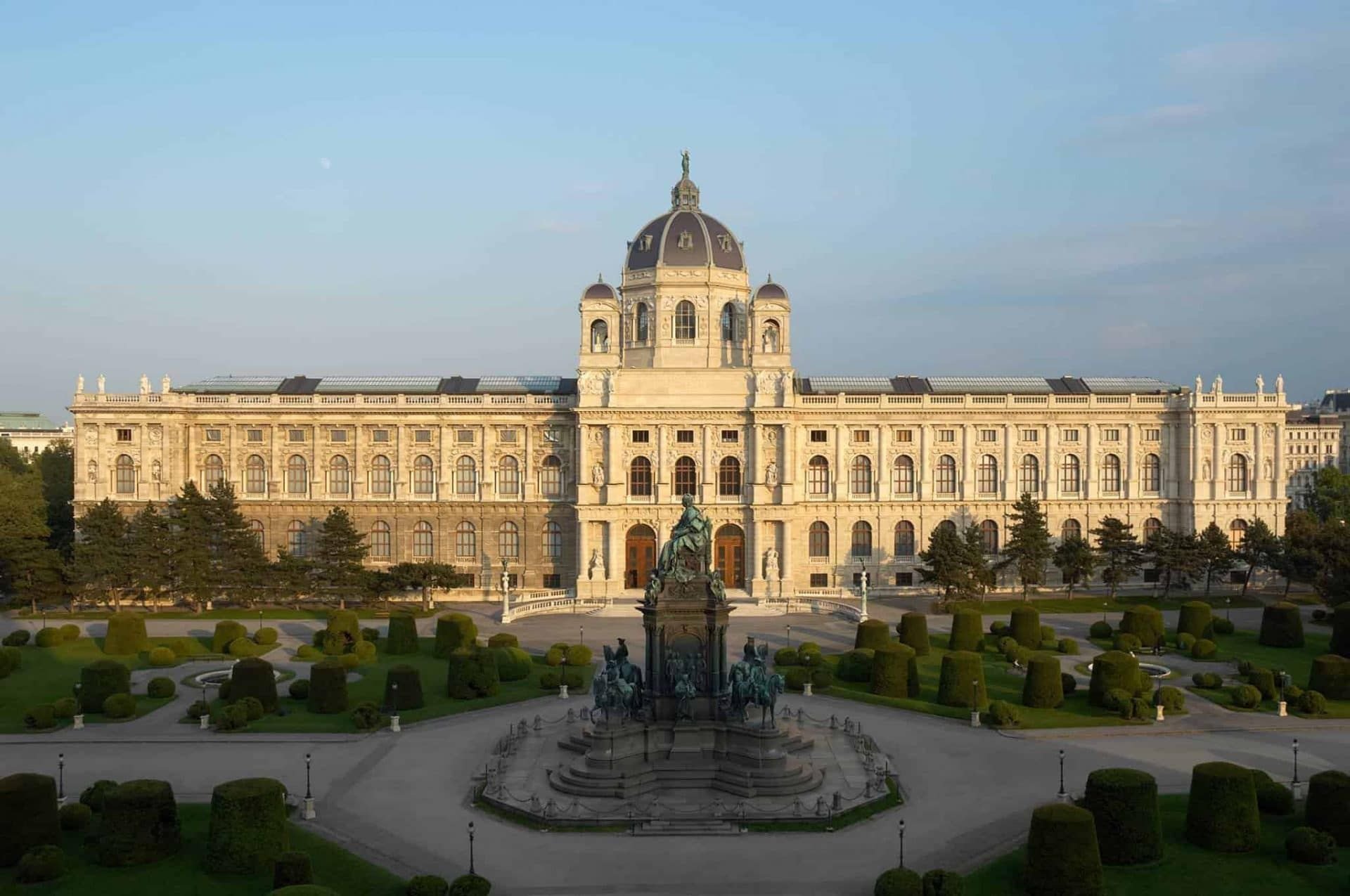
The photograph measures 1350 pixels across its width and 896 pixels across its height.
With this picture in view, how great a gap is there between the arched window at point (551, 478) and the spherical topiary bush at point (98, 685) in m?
39.6

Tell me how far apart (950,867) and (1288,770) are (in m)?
15.0

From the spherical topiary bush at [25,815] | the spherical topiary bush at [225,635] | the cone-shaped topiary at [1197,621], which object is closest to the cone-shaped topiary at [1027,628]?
the cone-shaped topiary at [1197,621]

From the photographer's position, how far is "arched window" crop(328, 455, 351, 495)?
8344cm

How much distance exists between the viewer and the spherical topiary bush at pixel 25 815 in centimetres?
2888

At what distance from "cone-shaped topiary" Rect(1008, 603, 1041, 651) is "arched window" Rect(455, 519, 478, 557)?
3966 centimetres

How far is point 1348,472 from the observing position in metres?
155

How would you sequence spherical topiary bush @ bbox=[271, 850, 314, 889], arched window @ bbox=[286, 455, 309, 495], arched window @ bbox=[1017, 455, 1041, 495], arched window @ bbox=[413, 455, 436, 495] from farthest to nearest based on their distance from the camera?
1. arched window @ bbox=[286, 455, 309, 495]
2. arched window @ bbox=[413, 455, 436, 495]
3. arched window @ bbox=[1017, 455, 1041, 495]
4. spherical topiary bush @ bbox=[271, 850, 314, 889]

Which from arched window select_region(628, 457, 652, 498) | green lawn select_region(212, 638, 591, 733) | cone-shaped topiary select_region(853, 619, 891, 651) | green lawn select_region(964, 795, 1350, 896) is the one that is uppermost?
arched window select_region(628, 457, 652, 498)

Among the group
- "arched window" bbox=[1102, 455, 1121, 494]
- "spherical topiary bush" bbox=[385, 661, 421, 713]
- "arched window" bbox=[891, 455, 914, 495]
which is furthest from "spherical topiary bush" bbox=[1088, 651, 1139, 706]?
"arched window" bbox=[1102, 455, 1121, 494]

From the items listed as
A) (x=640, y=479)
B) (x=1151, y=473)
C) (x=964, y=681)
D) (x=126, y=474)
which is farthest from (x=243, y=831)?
(x=1151, y=473)

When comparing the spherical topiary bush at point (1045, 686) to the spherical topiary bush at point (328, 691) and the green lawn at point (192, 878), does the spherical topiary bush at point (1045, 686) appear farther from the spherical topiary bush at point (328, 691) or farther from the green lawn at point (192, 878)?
the green lawn at point (192, 878)

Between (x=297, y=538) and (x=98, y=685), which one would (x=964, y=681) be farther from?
(x=297, y=538)

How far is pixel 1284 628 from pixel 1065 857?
3833 cm

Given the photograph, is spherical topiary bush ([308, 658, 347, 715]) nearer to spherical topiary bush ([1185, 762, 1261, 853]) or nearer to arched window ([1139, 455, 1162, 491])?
spherical topiary bush ([1185, 762, 1261, 853])
